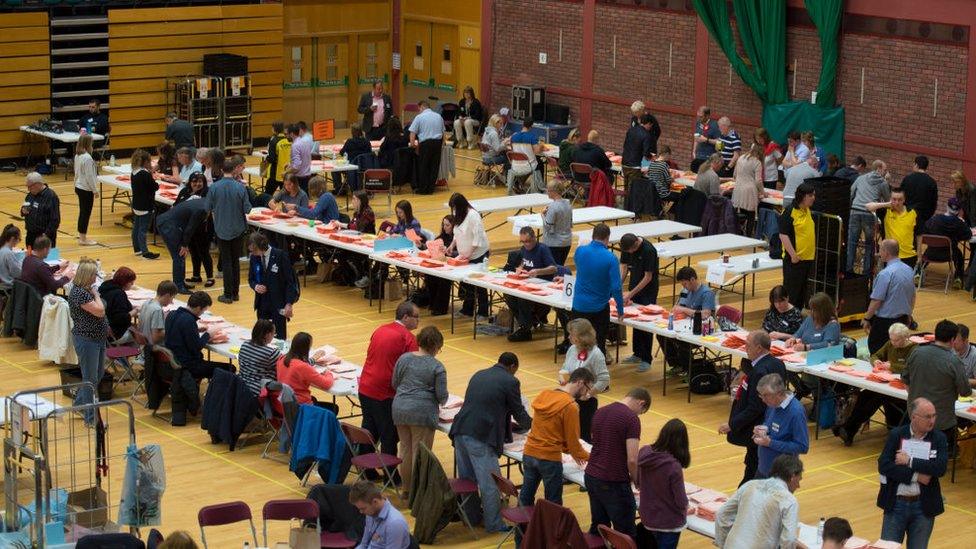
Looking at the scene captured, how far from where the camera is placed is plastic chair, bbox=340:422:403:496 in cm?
1220

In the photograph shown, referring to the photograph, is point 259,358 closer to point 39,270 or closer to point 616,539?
point 39,270

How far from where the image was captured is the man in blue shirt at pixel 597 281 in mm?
14984

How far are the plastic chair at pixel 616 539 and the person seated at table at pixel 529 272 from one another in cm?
717

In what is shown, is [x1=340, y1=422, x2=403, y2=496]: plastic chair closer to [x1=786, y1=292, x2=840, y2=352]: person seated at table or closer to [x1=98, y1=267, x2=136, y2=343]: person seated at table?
[x1=98, y1=267, x2=136, y2=343]: person seated at table

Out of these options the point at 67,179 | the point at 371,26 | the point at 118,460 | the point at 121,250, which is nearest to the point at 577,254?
the point at 118,460

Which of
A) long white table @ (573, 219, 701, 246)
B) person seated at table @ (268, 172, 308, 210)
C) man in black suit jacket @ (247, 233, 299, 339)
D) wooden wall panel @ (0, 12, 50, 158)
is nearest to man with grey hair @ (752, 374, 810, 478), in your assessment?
man in black suit jacket @ (247, 233, 299, 339)

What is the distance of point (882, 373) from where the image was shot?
13.8 metres

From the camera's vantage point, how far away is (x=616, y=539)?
9.90 meters

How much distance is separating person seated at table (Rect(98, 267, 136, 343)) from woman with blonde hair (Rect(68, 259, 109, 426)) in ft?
2.61

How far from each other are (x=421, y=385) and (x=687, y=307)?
4.32 metres

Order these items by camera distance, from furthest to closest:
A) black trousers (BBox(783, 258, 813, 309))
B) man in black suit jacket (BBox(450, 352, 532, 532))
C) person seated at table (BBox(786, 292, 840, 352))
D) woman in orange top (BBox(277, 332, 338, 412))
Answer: black trousers (BBox(783, 258, 813, 309)) < person seated at table (BBox(786, 292, 840, 352)) < woman in orange top (BBox(277, 332, 338, 412)) < man in black suit jacket (BBox(450, 352, 532, 532))

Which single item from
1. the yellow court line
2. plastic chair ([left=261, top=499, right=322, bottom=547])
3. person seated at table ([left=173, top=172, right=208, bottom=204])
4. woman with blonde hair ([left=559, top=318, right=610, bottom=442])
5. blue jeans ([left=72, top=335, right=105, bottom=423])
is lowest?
the yellow court line

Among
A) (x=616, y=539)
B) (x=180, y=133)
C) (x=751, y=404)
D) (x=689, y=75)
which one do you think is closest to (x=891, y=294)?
(x=751, y=404)

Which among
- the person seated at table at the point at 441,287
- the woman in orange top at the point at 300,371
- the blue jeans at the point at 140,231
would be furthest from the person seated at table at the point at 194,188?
the woman in orange top at the point at 300,371
